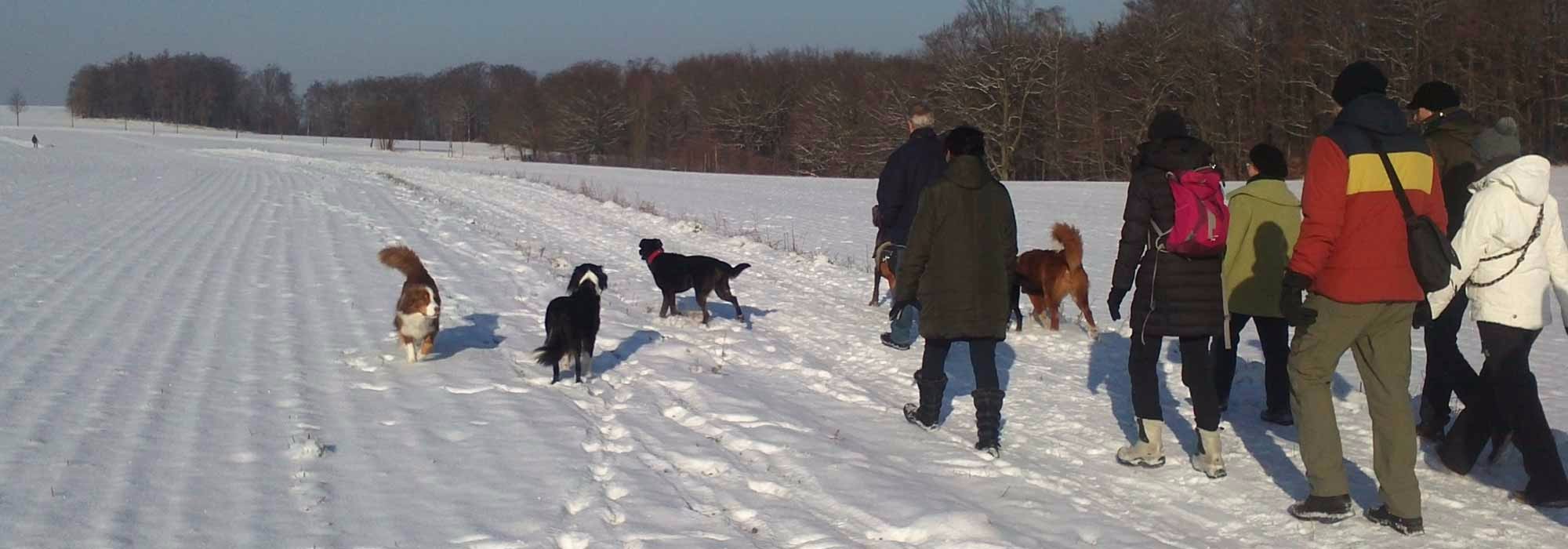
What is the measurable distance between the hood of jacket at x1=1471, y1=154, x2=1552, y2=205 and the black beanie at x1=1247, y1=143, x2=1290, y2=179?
4.67 feet

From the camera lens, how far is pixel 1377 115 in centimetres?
448

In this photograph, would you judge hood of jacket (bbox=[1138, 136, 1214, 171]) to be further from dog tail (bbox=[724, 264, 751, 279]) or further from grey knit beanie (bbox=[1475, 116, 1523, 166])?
dog tail (bbox=[724, 264, 751, 279])

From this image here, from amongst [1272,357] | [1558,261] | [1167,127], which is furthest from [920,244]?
[1558,261]

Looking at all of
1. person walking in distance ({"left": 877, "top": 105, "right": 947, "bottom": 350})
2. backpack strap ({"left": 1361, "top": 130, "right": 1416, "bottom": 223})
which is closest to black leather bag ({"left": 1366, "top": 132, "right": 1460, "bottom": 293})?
backpack strap ({"left": 1361, "top": 130, "right": 1416, "bottom": 223})

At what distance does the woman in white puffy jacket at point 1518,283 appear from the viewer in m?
4.90

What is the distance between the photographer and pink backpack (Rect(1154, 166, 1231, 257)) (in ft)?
17.7

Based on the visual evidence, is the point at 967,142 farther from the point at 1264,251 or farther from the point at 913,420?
the point at 1264,251

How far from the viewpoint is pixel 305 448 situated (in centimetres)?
509

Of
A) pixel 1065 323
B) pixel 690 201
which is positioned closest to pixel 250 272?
pixel 1065 323

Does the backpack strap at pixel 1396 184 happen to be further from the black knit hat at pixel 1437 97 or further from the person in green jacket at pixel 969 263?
the person in green jacket at pixel 969 263

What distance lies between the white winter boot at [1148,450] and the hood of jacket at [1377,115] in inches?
72.2

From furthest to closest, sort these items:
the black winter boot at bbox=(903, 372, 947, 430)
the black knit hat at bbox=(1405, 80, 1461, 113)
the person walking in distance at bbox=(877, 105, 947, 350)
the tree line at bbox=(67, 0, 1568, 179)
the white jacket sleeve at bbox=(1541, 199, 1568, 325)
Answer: the tree line at bbox=(67, 0, 1568, 179)
the person walking in distance at bbox=(877, 105, 947, 350)
the black winter boot at bbox=(903, 372, 947, 430)
the black knit hat at bbox=(1405, 80, 1461, 113)
the white jacket sleeve at bbox=(1541, 199, 1568, 325)

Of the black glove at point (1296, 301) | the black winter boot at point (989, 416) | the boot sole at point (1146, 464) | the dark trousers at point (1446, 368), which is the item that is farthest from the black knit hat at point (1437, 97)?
the black winter boot at point (989, 416)

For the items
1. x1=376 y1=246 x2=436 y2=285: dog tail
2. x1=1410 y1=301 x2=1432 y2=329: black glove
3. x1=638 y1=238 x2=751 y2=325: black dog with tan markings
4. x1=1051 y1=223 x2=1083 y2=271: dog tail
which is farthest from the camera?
x1=638 y1=238 x2=751 y2=325: black dog with tan markings
